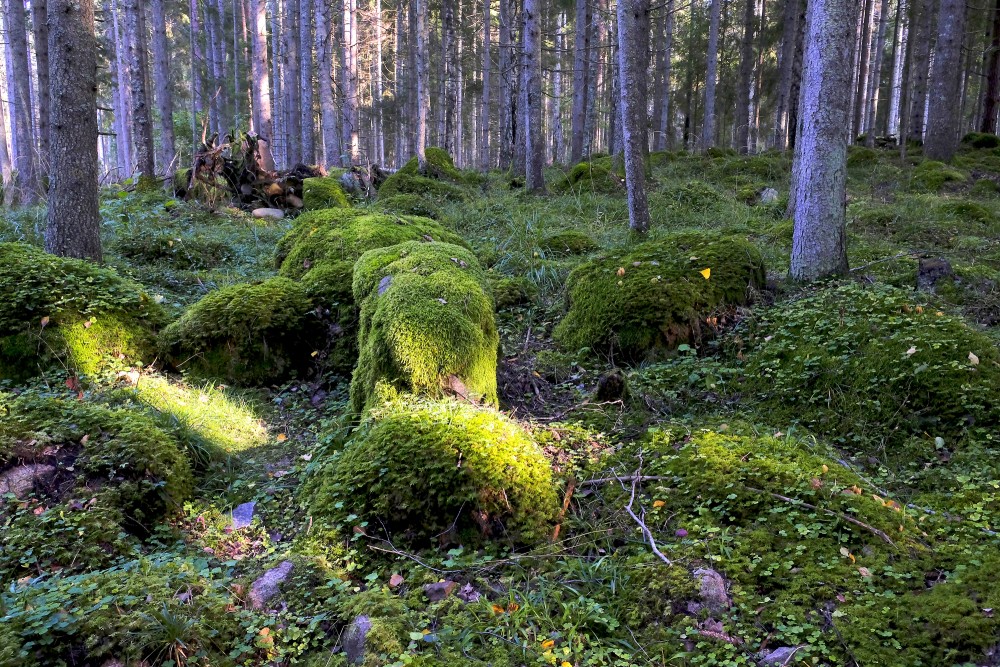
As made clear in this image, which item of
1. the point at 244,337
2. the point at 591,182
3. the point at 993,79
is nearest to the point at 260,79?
the point at 591,182

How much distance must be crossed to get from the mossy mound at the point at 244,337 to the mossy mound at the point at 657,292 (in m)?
2.37

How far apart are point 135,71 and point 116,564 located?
14.7m

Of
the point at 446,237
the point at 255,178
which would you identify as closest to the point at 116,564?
the point at 446,237

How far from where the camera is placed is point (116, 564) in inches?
111

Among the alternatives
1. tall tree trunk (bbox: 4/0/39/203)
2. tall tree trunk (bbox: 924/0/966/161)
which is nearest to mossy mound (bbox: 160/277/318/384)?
tall tree trunk (bbox: 4/0/39/203)

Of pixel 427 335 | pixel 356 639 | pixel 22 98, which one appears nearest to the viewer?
pixel 356 639

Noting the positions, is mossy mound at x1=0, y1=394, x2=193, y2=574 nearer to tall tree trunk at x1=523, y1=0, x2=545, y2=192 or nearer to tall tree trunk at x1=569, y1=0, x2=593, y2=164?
tall tree trunk at x1=523, y1=0, x2=545, y2=192

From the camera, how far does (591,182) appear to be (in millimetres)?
13633

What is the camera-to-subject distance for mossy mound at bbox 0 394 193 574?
2803mm

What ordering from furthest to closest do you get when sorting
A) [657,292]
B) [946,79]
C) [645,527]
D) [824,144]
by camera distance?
[946,79]
[824,144]
[657,292]
[645,527]

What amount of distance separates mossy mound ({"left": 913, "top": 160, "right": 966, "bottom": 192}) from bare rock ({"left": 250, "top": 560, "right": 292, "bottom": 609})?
1480cm

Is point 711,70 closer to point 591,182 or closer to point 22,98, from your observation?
point 591,182

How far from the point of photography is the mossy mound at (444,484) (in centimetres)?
301

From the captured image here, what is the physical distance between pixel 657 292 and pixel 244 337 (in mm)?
3560
